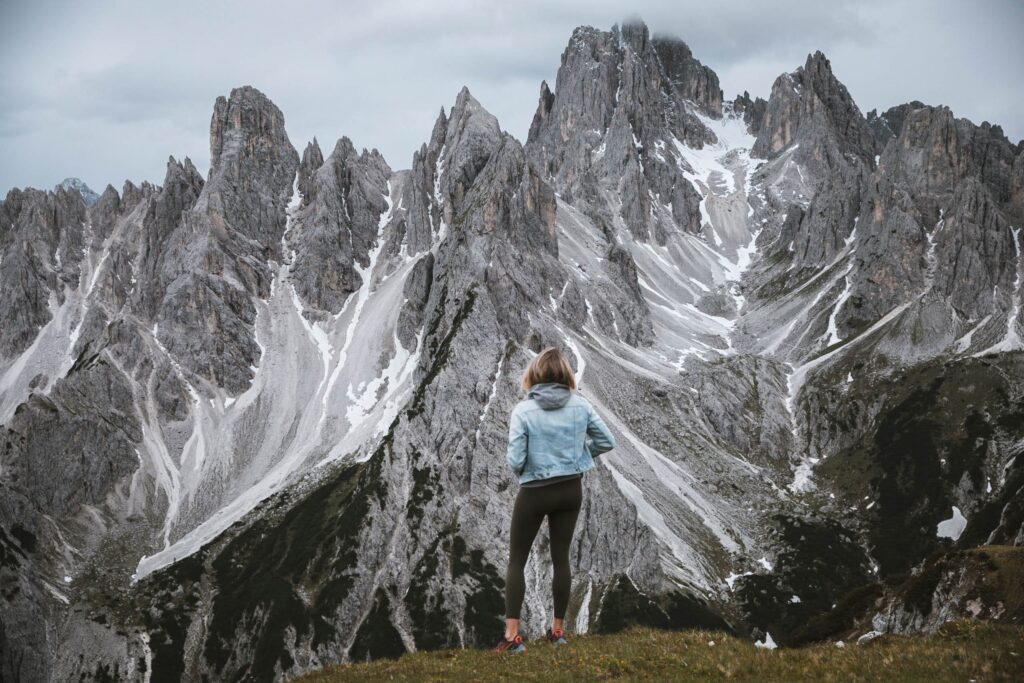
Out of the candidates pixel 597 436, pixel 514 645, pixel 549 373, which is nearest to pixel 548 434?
pixel 549 373

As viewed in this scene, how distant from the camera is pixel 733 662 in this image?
12461 millimetres

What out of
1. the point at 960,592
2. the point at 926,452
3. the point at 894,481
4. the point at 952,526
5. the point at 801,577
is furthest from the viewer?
the point at 926,452

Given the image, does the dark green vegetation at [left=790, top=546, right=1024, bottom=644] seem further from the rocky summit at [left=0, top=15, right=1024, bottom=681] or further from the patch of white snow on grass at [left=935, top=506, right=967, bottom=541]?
the patch of white snow on grass at [left=935, top=506, right=967, bottom=541]

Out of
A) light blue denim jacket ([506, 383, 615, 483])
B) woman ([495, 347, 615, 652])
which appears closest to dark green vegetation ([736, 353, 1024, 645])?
woman ([495, 347, 615, 652])

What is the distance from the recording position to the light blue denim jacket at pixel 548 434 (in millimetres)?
12148

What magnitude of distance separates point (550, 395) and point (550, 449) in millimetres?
914

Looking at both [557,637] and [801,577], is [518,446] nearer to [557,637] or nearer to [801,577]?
[557,637]

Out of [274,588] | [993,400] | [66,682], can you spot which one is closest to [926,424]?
[993,400]

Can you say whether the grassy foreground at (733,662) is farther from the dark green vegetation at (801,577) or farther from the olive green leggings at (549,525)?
the dark green vegetation at (801,577)

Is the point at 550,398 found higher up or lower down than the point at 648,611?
higher up

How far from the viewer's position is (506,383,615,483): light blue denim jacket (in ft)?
39.9

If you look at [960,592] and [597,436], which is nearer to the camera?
[597,436]

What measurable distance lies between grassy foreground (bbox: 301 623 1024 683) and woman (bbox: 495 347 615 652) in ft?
5.87

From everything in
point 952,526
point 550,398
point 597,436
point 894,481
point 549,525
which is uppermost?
point 550,398
